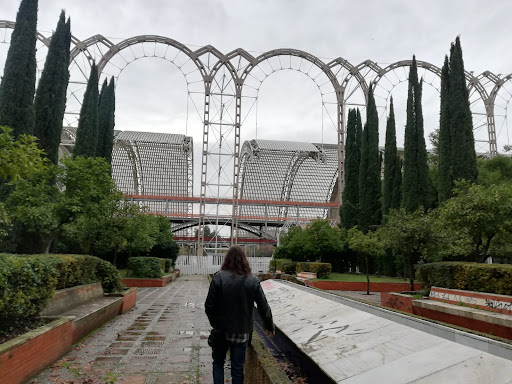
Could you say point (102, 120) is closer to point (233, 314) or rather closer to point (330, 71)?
point (330, 71)

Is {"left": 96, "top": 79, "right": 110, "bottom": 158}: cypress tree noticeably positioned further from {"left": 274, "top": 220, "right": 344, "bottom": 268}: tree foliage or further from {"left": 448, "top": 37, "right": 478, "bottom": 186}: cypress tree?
{"left": 448, "top": 37, "right": 478, "bottom": 186}: cypress tree

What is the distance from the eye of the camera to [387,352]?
9.37ft

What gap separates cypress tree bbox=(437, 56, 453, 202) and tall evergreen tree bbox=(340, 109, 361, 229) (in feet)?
27.3

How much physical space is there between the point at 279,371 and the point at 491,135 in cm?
3685

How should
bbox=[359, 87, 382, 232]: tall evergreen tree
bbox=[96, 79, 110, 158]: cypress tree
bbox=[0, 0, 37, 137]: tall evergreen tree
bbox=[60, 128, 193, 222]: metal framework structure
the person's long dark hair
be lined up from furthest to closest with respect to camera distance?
bbox=[60, 128, 193, 222]: metal framework structure
bbox=[359, 87, 382, 232]: tall evergreen tree
bbox=[96, 79, 110, 158]: cypress tree
bbox=[0, 0, 37, 137]: tall evergreen tree
the person's long dark hair

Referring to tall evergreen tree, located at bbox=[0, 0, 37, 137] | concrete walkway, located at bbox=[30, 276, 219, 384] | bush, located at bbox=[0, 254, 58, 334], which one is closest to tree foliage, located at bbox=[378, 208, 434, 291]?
concrete walkway, located at bbox=[30, 276, 219, 384]

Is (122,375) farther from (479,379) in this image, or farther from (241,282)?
(479,379)

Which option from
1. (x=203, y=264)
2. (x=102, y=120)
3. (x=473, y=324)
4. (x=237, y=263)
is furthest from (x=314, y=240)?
(x=237, y=263)

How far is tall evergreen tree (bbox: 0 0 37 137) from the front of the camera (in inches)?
533

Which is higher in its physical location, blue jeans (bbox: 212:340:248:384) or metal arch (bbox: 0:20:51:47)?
metal arch (bbox: 0:20:51:47)

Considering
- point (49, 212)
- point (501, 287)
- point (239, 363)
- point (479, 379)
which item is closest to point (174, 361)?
point (239, 363)

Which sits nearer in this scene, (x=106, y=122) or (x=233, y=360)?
(x=233, y=360)

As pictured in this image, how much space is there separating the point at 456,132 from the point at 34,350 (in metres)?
20.6

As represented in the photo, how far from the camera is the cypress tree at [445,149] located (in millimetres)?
18891
